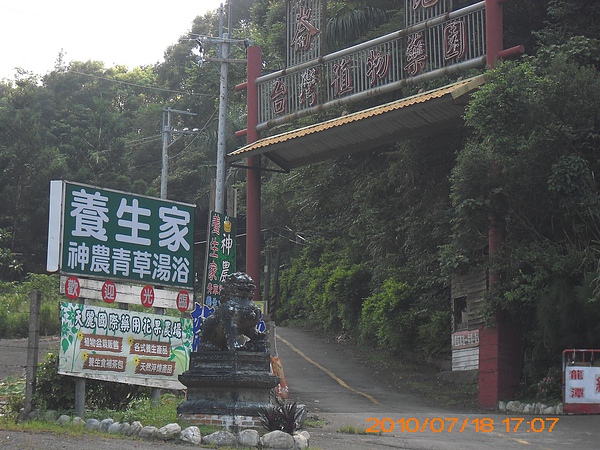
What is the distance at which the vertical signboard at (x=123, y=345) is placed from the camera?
549 inches

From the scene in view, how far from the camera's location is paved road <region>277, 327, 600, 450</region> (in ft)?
42.4

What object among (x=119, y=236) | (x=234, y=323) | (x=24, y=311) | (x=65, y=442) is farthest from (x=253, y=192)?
(x=65, y=442)

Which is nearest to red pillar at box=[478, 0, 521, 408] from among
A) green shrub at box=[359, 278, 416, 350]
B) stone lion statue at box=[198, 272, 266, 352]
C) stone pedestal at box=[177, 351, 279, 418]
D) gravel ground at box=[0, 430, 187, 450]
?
stone lion statue at box=[198, 272, 266, 352]

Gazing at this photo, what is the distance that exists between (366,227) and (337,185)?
1.67 metres

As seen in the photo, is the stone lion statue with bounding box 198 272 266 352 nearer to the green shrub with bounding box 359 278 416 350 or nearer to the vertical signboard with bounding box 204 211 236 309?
the vertical signboard with bounding box 204 211 236 309

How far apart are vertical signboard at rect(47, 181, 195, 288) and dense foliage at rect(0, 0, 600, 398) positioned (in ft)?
19.7

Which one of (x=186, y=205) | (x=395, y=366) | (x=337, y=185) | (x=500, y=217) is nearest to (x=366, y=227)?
(x=337, y=185)

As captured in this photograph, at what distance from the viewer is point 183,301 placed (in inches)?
622

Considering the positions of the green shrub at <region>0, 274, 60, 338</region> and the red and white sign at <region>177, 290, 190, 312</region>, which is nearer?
the red and white sign at <region>177, 290, 190, 312</region>

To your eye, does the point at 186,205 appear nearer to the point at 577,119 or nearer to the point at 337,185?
the point at 577,119

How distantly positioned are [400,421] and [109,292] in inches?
215

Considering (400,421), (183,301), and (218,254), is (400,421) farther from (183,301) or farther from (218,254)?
(218,254)

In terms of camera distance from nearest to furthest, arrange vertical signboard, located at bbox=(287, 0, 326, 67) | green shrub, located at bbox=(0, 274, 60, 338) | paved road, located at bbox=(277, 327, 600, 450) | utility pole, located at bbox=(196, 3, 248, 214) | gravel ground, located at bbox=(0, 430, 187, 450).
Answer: gravel ground, located at bbox=(0, 430, 187, 450) → paved road, located at bbox=(277, 327, 600, 450) → vertical signboard, located at bbox=(287, 0, 326, 67) → utility pole, located at bbox=(196, 3, 248, 214) → green shrub, located at bbox=(0, 274, 60, 338)

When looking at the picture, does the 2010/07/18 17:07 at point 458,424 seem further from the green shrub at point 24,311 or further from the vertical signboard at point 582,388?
the green shrub at point 24,311
